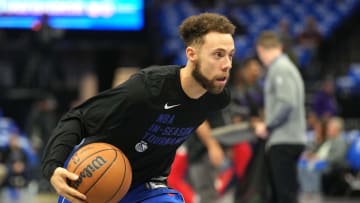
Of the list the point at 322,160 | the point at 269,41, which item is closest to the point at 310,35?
the point at 322,160

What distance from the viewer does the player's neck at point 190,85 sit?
399 cm

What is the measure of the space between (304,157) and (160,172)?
8286 millimetres

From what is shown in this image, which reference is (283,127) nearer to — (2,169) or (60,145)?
(60,145)

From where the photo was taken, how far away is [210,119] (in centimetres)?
800

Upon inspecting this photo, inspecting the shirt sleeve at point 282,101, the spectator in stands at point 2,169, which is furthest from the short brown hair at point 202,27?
the spectator in stands at point 2,169

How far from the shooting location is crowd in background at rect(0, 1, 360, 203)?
8062 mm

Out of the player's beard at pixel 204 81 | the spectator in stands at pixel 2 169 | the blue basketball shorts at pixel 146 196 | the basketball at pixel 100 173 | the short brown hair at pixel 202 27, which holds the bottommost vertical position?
the spectator in stands at pixel 2 169

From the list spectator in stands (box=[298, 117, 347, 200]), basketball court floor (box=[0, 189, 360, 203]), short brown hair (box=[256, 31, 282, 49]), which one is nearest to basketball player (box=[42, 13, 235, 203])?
short brown hair (box=[256, 31, 282, 49])

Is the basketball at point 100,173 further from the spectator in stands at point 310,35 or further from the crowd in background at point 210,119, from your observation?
the spectator in stands at point 310,35

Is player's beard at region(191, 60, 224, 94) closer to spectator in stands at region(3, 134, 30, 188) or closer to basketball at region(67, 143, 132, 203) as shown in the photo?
basketball at region(67, 143, 132, 203)

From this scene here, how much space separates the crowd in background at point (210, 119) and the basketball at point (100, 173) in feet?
13.4

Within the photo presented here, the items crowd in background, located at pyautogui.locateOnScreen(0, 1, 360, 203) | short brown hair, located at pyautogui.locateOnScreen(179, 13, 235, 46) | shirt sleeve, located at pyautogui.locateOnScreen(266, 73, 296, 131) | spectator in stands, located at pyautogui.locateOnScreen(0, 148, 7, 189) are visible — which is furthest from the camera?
spectator in stands, located at pyautogui.locateOnScreen(0, 148, 7, 189)

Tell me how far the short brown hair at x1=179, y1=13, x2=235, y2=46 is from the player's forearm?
77cm

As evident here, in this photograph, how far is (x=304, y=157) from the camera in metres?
12.2
